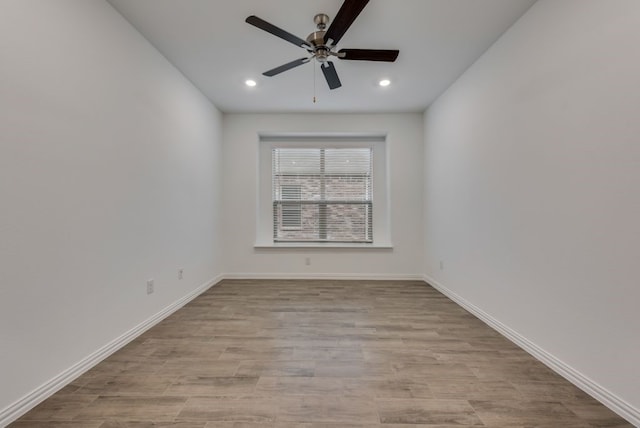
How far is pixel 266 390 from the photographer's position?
61.7 inches

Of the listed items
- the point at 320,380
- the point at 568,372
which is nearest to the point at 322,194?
the point at 320,380

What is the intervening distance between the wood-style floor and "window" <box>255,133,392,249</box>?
196 centimetres

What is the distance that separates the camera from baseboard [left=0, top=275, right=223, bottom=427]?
1346mm

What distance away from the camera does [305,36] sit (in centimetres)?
237

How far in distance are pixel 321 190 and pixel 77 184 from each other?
328 cm

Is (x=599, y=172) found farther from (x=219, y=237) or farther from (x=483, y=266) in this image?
(x=219, y=237)

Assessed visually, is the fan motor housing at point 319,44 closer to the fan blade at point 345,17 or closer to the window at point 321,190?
the fan blade at point 345,17

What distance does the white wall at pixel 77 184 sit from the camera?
1.38 metres

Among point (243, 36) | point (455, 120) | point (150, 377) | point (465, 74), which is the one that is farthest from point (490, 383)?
point (243, 36)

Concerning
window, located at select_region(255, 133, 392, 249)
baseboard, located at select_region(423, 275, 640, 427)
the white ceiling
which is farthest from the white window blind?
baseboard, located at select_region(423, 275, 640, 427)

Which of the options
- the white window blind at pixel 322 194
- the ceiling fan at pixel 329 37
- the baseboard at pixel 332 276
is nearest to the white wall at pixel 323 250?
the baseboard at pixel 332 276

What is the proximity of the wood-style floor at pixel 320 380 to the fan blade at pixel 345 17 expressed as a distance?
2.33 m

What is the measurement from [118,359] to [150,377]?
415 millimetres

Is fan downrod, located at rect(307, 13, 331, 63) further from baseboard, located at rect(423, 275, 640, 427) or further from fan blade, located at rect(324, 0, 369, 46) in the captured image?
baseboard, located at rect(423, 275, 640, 427)
